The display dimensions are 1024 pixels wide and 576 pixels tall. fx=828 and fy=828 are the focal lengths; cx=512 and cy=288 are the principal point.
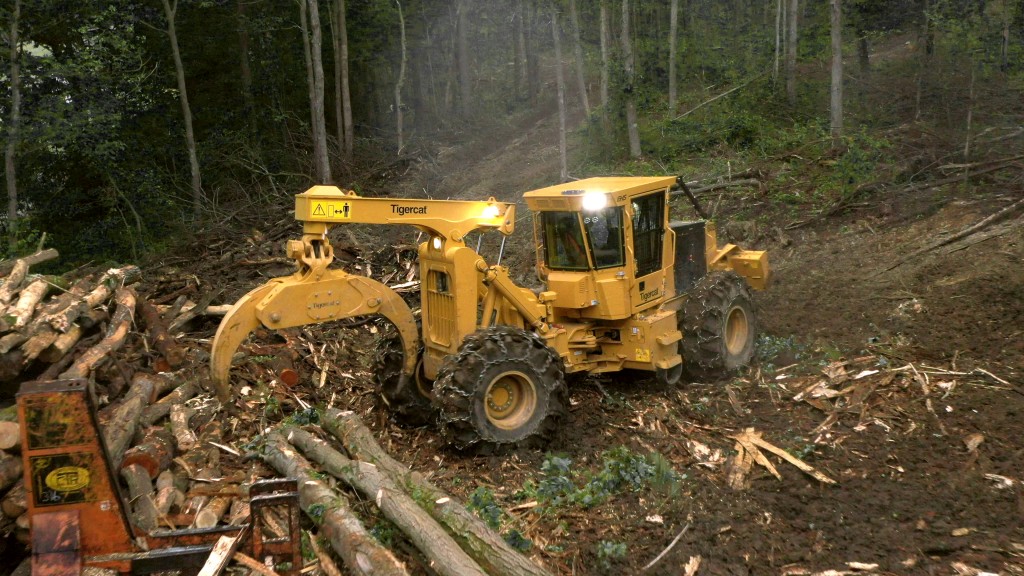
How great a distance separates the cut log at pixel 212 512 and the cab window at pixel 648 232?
16.2ft

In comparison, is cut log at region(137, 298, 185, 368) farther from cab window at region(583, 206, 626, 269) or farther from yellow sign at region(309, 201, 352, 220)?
cab window at region(583, 206, 626, 269)

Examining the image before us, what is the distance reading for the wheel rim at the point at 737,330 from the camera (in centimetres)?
1029

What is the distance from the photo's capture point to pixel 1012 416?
310 inches

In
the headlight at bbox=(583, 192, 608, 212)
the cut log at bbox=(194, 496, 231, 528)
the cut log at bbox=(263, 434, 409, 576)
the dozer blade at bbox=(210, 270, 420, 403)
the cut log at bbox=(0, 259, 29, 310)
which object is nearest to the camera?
the cut log at bbox=(263, 434, 409, 576)

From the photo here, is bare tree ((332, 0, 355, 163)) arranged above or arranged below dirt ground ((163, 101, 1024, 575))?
above

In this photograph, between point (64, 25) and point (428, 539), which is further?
point (64, 25)

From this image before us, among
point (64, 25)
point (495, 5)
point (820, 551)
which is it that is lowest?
point (820, 551)

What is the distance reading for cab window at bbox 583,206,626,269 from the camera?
29.2 ft

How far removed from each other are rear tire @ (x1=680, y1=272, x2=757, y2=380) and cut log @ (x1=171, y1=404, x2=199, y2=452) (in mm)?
5420

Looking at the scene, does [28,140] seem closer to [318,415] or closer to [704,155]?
[318,415]

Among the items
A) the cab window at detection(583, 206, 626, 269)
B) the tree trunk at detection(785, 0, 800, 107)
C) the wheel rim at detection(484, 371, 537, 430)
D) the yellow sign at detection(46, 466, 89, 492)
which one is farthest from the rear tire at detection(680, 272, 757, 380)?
the tree trunk at detection(785, 0, 800, 107)

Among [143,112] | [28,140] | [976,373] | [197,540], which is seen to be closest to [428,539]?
[197,540]

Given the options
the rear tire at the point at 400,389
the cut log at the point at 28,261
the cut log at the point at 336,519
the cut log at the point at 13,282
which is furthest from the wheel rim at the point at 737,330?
the cut log at the point at 28,261

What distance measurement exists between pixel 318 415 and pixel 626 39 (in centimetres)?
1611
